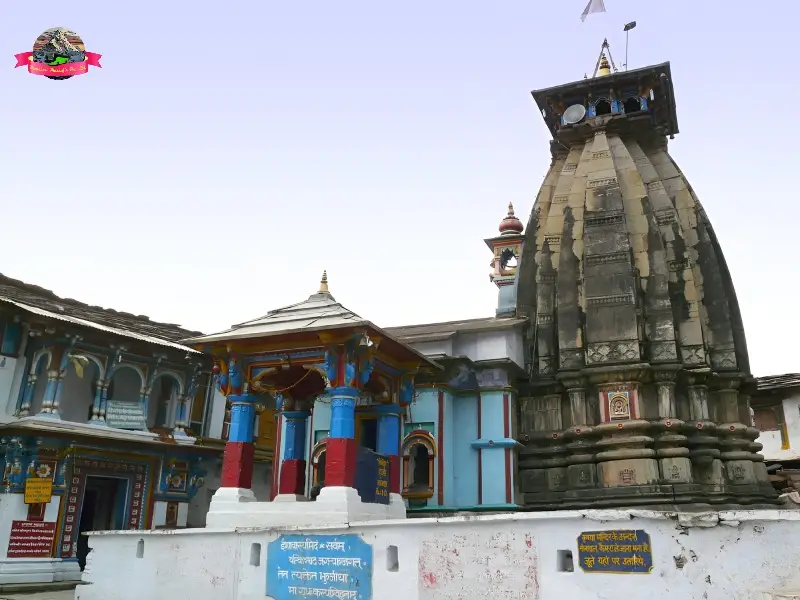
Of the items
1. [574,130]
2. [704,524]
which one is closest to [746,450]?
[704,524]

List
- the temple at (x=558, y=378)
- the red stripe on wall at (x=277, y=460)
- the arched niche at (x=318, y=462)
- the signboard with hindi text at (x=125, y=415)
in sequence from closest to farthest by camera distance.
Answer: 1. the temple at (x=558, y=378)
2. the arched niche at (x=318, y=462)
3. the red stripe on wall at (x=277, y=460)
4. the signboard with hindi text at (x=125, y=415)

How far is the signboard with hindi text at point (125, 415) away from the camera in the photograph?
61.5ft

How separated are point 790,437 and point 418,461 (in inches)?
551

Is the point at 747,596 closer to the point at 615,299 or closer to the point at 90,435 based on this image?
the point at 615,299

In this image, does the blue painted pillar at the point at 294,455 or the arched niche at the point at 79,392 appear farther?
the arched niche at the point at 79,392

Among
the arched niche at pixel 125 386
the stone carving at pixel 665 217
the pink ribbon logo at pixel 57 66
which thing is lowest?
the arched niche at pixel 125 386

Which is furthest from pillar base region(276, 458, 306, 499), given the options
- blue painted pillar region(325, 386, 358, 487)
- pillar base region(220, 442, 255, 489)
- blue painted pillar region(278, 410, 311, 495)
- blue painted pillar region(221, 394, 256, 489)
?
blue painted pillar region(325, 386, 358, 487)

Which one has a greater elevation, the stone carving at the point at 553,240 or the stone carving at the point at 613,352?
the stone carving at the point at 553,240

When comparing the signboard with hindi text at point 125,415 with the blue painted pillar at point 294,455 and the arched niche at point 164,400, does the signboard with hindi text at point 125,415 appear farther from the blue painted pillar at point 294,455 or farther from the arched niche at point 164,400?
the blue painted pillar at point 294,455

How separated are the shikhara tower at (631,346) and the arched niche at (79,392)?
38.3 ft

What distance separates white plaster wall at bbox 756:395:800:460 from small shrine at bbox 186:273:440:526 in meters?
14.7

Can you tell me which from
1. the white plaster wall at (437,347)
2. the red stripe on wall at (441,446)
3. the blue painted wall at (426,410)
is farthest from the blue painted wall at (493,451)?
the white plaster wall at (437,347)

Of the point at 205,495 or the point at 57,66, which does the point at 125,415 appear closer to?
the point at 205,495

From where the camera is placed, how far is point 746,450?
15.9 metres
